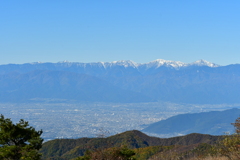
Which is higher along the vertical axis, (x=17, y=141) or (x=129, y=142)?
(x=17, y=141)

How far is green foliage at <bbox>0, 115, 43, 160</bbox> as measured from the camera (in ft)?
75.6

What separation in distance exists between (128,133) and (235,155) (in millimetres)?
95401

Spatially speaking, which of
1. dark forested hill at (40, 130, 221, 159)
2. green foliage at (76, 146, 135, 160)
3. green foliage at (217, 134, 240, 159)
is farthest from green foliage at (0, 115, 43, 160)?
dark forested hill at (40, 130, 221, 159)

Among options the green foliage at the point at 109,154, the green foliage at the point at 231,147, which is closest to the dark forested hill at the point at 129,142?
the green foliage at the point at 109,154

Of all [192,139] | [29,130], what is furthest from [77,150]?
[29,130]

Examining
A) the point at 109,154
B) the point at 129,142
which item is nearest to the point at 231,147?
the point at 109,154

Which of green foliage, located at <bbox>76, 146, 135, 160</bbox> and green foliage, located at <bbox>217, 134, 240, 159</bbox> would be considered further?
green foliage, located at <bbox>76, 146, 135, 160</bbox>

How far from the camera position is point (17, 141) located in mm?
26109

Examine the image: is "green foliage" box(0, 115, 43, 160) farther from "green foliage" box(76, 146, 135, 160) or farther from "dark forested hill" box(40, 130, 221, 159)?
"dark forested hill" box(40, 130, 221, 159)

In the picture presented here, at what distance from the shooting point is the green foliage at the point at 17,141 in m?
23.0

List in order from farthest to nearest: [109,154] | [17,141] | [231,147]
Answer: [17,141] → [109,154] → [231,147]

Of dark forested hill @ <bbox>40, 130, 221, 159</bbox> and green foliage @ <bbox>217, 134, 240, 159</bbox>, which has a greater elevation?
green foliage @ <bbox>217, 134, 240, 159</bbox>

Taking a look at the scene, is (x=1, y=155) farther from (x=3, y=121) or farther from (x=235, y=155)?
(x=235, y=155)

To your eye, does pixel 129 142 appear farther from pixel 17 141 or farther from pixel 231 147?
pixel 231 147
